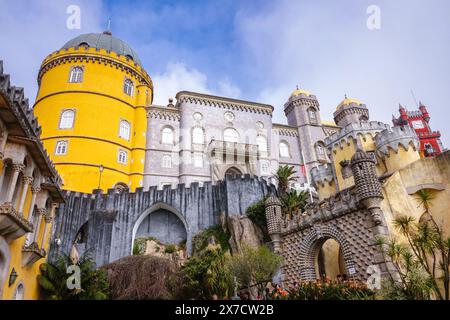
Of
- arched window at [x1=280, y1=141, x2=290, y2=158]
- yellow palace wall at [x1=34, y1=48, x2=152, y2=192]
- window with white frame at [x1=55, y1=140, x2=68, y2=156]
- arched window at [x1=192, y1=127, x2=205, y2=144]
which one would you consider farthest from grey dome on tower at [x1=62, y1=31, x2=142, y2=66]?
arched window at [x1=280, y1=141, x2=290, y2=158]

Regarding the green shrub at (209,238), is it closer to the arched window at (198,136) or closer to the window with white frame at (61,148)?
the arched window at (198,136)

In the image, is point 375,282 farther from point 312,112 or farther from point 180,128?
point 312,112

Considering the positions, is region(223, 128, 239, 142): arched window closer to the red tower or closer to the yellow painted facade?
the yellow painted facade

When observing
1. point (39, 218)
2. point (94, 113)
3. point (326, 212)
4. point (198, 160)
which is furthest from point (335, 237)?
point (94, 113)

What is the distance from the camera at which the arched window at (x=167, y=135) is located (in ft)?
106

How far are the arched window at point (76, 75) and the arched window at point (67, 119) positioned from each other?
3.23m

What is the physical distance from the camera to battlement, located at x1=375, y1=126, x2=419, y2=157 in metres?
20.2

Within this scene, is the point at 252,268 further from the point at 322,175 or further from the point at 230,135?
the point at 230,135

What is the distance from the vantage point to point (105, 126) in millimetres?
29562

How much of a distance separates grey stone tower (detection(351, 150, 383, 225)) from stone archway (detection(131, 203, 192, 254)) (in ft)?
39.2

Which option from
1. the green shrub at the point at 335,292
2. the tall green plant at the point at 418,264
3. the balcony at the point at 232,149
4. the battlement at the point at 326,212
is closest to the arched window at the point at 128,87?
the balcony at the point at 232,149

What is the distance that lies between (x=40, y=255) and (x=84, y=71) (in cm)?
2155

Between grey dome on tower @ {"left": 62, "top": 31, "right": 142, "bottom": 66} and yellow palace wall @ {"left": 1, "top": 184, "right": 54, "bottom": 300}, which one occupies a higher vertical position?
grey dome on tower @ {"left": 62, "top": 31, "right": 142, "bottom": 66}
